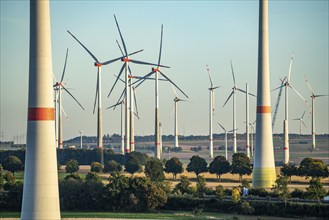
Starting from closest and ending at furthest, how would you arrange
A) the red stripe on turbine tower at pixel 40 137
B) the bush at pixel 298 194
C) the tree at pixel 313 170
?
1. the red stripe on turbine tower at pixel 40 137
2. the bush at pixel 298 194
3. the tree at pixel 313 170

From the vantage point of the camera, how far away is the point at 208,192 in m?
142

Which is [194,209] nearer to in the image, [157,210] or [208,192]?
[157,210]

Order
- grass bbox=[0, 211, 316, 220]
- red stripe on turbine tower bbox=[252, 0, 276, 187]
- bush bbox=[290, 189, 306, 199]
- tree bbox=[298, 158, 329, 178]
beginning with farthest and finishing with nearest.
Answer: tree bbox=[298, 158, 329, 178], red stripe on turbine tower bbox=[252, 0, 276, 187], bush bbox=[290, 189, 306, 199], grass bbox=[0, 211, 316, 220]

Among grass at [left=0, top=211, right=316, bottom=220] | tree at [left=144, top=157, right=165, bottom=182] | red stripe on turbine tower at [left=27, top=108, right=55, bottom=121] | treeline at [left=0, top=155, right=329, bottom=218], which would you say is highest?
red stripe on turbine tower at [left=27, top=108, right=55, bottom=121]

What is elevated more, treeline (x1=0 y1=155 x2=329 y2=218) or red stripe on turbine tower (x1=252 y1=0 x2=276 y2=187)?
red stripe on turbine tower (x1=252 y1=0 x2=276 y2=187)

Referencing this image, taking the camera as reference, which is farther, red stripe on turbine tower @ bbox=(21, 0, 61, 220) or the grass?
the grass

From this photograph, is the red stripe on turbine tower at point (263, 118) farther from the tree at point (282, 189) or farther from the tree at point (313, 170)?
the tree at point (313, 170)

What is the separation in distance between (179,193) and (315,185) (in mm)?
22168

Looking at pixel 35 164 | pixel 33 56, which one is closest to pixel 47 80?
pixel 33 56

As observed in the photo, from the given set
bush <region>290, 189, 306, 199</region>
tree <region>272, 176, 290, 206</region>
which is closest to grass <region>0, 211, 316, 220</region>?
tree <region>272, 176, 290, 206</region>

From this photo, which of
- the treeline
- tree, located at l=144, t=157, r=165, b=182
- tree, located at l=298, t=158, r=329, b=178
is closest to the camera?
the treeline

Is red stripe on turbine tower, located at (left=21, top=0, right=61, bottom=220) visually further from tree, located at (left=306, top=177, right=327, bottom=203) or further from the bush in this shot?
the bush

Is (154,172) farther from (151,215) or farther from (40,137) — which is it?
(40,137)

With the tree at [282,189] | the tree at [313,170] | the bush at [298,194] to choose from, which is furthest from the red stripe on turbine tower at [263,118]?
the tree at [313,170]
